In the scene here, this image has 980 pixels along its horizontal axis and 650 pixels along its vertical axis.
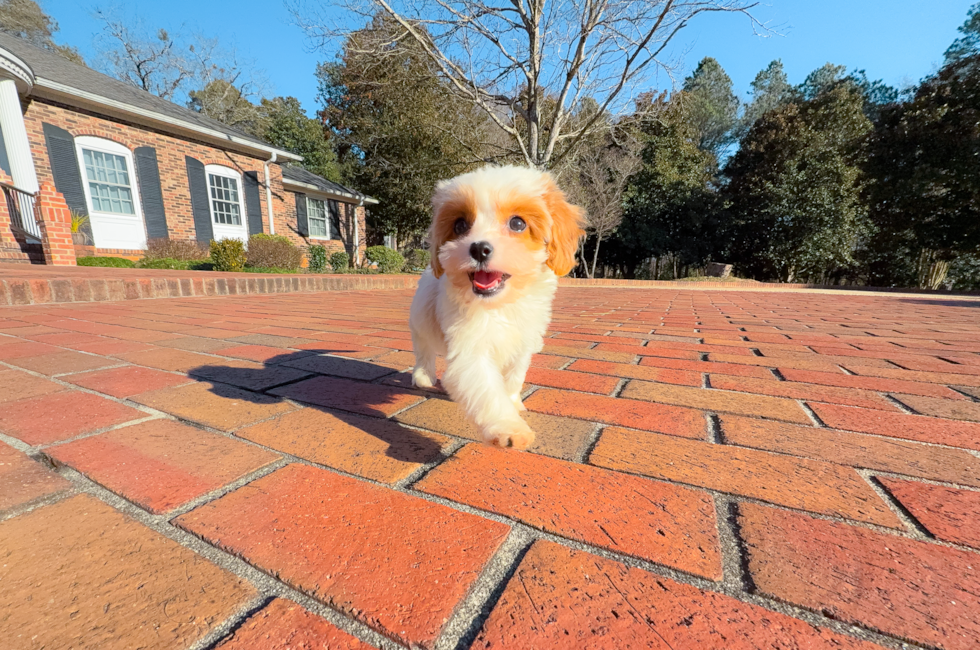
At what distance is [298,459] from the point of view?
4.48ft

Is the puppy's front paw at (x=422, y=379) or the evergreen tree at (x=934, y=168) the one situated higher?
the evergreen tree at (x=934, y=168)

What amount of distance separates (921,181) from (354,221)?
77.4ft

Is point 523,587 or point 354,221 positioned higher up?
point 354,221

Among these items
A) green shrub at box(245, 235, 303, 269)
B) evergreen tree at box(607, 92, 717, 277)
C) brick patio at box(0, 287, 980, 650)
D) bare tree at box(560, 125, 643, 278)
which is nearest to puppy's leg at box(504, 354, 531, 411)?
brick patio at box(0, 287, 980, 650)

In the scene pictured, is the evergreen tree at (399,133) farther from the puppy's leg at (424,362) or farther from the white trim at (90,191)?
the puppy's leg at (424,362)

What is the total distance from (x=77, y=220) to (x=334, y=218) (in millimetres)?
9574

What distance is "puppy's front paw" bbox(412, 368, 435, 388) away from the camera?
2196mm

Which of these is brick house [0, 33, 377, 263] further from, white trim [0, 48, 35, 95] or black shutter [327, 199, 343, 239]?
black shutter [327, 199, 343, 239]

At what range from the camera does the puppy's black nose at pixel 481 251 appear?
1.60 m

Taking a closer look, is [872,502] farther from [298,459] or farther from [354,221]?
[354,221]

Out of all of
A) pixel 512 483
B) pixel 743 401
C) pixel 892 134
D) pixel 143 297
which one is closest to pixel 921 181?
pixel 892 134

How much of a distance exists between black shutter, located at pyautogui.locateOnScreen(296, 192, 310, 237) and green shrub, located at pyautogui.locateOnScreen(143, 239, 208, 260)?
16.2ft

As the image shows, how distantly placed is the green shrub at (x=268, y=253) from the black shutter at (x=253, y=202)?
10.3 ft

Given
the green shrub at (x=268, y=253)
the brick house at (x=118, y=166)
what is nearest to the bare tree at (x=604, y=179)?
the green shrub at (x=268, y=253)
